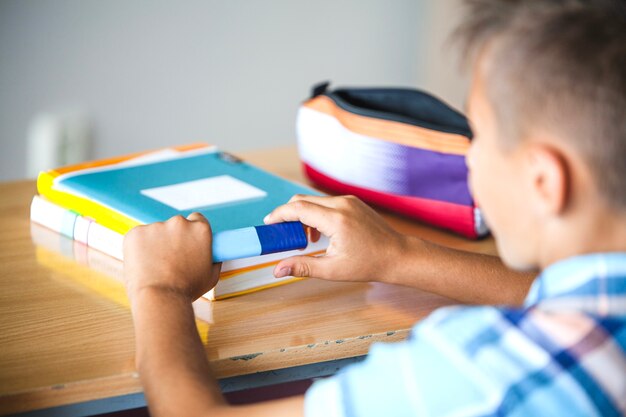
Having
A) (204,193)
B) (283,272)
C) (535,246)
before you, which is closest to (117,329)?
(283,272)

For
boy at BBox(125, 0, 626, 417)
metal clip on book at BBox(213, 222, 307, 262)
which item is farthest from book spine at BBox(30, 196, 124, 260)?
boy at BBox(125, 0, 626, 417)

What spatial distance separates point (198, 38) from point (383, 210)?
1.42 m

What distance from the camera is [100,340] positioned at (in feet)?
2.94

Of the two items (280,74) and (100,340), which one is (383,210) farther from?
(280,74)

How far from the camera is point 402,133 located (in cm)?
128

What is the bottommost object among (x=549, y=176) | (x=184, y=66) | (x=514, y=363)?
(x=184, y=66)

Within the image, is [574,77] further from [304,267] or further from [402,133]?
[402,133]

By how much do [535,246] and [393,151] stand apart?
1.89 ft

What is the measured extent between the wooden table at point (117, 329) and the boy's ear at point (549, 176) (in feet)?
1.04

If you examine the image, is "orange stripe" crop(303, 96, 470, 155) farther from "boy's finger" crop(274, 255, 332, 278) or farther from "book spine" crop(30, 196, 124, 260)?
"book spine" crop(30, 196, 124, 260)

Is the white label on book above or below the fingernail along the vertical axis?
→ above

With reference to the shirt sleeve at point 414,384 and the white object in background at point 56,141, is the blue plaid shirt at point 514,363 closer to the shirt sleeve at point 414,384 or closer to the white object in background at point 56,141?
the shirt sleeve at point 414,384

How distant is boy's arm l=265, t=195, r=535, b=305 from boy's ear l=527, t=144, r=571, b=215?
1.19ft

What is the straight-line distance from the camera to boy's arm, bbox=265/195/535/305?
102cm
